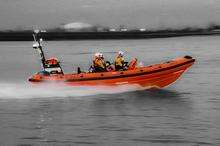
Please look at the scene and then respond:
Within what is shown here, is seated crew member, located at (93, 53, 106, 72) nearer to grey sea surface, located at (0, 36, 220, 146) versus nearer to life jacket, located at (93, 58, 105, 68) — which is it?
life jacket, located at (93, 58, 105, 68)

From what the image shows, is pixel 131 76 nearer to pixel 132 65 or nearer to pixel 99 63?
pixel 132 65

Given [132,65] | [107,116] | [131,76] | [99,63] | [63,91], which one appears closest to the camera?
[107,116]

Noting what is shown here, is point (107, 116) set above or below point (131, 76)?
below

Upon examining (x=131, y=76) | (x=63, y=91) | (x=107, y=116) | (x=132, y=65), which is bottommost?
(x=107, y=116)

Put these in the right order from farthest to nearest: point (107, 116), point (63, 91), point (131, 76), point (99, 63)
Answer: point (63, 91)
point (131, 76)
point (99, 63)
point (107, 116)

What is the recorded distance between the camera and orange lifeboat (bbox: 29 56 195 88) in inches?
1051

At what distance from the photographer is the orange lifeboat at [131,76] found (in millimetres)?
26703

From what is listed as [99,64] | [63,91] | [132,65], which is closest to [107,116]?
[99,64]

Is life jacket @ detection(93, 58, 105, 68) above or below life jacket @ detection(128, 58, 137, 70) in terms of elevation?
above

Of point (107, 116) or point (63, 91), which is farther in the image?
point (63, 91)

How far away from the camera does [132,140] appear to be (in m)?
17.7

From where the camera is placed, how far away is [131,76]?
88.0 ft

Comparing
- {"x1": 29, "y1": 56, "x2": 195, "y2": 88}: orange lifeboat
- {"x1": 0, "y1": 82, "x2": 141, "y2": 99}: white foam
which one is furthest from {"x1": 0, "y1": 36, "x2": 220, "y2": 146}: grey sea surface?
{"x1": 29, "y1": 56, "x2": 195, "y2": 88}: orange lifeboat

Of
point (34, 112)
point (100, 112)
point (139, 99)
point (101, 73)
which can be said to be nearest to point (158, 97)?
point (139, 99)
